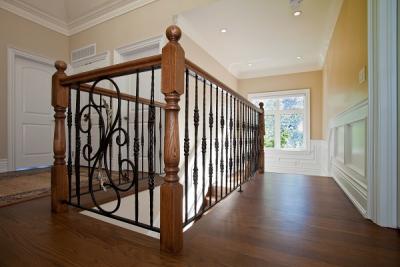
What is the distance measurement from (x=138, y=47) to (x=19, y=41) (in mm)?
1903

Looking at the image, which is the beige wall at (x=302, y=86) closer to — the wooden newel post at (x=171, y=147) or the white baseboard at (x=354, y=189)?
the white baseboard at (x=354, y=189)

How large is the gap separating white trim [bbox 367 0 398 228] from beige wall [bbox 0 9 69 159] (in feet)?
14.5

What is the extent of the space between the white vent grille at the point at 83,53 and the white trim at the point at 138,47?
1.84 ft

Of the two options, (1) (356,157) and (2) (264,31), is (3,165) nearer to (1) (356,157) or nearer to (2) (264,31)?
(1) (356,157)

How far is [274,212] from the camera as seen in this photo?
1.56 metres

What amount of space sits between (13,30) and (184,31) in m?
2.63

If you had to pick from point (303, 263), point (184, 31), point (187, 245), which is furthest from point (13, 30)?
point (303, 263)

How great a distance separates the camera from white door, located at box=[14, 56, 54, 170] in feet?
10.7

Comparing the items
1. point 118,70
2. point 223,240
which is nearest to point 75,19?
point 118,70

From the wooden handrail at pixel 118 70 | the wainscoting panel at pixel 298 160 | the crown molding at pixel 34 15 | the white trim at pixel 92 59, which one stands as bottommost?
the wainscoting panel at pixel 298 160

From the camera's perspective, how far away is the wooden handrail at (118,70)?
1.03 m

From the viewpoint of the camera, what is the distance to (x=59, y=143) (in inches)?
55.4

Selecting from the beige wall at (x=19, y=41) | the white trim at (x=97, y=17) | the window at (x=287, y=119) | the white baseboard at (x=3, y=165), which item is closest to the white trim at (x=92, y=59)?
the beige wall at (x=19, y=41)

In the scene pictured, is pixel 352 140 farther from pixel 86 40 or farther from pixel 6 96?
pixel 6 96
